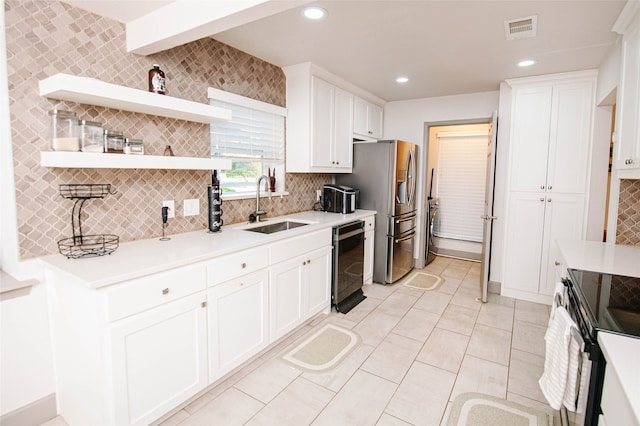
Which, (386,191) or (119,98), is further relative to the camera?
(386,191)

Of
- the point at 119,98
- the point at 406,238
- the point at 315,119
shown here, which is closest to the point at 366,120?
the point at 315,119

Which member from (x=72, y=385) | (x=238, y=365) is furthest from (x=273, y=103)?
(x=72, y=385)

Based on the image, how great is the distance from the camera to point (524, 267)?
3658 millimetres

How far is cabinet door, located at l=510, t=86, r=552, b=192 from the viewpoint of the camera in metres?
3.45

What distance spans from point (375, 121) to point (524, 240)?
7.76 feet

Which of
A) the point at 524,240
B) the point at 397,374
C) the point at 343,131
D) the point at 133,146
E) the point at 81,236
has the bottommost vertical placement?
the point at 397,374

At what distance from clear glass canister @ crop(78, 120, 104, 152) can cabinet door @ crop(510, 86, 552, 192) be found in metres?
3.79

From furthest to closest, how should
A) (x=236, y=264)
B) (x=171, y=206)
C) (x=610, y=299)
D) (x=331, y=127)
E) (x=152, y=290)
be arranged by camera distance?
(x=331, y=127) < (x=171, y=206) < (x=236, y=264) < (x=152, y=290) < (x=610, y=299)

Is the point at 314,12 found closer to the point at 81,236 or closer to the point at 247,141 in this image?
the point at 247,141

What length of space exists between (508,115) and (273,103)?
103 inches

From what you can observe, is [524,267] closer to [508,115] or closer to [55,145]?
[508,115]

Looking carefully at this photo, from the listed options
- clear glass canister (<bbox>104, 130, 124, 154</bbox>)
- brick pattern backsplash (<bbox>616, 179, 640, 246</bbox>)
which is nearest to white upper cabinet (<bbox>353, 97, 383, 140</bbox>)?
brick pattern backsplash (<bbox>616, 179, 640, 246</bbox>)

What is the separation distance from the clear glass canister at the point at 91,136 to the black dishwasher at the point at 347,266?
78.1 inches

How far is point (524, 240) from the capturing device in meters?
3.64
